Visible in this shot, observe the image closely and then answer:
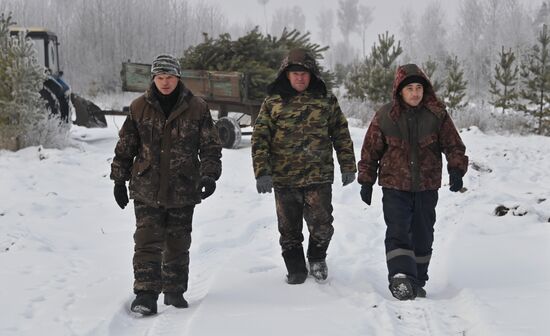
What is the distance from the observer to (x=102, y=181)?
954 cm

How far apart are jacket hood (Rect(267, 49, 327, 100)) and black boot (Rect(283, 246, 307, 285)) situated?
3.77 feet

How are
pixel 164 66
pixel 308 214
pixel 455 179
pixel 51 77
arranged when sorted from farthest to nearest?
1. pixel 51 77
2. pixel 308 214
3. pixel 455 179
4. pixel 164 66

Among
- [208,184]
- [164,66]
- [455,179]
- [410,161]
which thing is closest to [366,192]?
[410,161]

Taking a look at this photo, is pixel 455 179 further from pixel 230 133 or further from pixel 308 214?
pixel 230 133

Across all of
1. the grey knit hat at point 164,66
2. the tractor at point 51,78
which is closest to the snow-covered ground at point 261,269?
the grey knit hat at point 164,66

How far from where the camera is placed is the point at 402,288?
403 centimetres

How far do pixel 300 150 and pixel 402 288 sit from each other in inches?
47.8

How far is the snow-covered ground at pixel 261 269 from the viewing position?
3586mm

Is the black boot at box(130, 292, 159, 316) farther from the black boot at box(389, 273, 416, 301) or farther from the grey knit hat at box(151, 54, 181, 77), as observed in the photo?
the black boot at box(389, 273, 416, 301)

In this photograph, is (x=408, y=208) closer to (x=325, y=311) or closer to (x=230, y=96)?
(x=325, y=311)

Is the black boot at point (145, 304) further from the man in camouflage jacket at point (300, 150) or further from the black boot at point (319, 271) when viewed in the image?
the black boot at point (319, 271)

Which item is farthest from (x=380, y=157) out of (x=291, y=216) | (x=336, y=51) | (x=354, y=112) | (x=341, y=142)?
(x=336, y=51)

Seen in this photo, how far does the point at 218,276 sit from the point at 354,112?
53.2ft

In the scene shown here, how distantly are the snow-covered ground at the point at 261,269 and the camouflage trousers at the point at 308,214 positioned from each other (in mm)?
299
